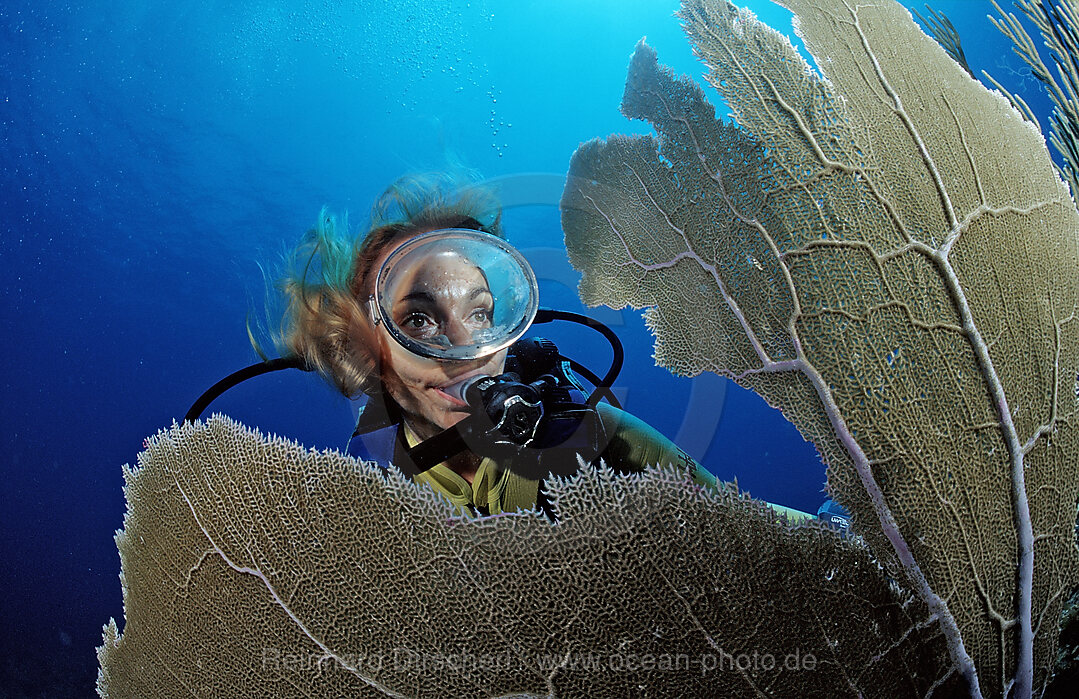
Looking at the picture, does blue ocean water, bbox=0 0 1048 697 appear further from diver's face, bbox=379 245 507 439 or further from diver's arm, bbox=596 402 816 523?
diver's arm, bbox=596 402 816 523

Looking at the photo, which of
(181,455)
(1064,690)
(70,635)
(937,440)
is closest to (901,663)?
(937,440)

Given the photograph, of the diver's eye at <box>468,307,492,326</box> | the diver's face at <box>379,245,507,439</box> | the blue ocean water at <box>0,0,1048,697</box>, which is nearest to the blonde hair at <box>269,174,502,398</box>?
the diver's face at <box>379,245,507,439</box>

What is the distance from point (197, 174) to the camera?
45.9ft

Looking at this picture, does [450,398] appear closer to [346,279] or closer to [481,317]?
[481,317]

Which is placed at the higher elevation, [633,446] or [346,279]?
[346,279]

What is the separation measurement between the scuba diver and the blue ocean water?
9374 mm

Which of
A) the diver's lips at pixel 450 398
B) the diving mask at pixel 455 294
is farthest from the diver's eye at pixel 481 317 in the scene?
the diver's lips at pixel 450 398

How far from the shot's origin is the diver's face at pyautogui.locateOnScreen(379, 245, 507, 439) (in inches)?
75.0

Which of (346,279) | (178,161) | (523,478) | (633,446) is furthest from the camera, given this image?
(178,161)

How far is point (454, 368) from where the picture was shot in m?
2.01

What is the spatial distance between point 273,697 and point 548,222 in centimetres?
1909

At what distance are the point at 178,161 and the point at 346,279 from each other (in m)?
14.9

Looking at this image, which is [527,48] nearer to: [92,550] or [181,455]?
[181,455]

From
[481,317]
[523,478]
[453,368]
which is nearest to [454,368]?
[453,368]
